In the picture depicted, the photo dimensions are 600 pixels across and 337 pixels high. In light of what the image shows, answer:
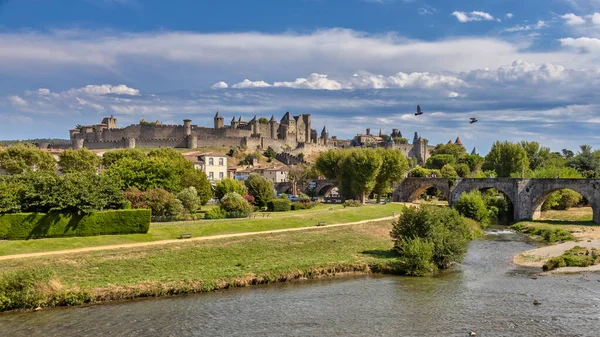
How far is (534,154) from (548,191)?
42716mm

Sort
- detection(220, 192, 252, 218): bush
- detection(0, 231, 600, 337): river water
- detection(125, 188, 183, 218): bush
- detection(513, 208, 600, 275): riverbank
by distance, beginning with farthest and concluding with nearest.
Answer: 1. detection(220, 192, 252, 218): bush
2. detection(125, 188, 183, 218): bush
3. detection(513, 208, 600, 275): riverbank
4. detection(0, 231, 600, 337): river water

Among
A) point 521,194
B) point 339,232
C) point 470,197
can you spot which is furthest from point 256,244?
point 521,194

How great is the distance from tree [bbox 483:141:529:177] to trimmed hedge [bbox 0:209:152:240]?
228 feet

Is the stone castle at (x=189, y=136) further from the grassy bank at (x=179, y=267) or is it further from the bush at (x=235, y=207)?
the grassy bank at (x=179, y=267)

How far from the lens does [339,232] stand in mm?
39719

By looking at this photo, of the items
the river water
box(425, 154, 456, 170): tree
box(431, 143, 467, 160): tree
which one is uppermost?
box(431, 143, 467, 160): tree

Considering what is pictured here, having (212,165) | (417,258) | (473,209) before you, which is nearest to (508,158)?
(473,209)

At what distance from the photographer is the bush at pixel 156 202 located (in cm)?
3984

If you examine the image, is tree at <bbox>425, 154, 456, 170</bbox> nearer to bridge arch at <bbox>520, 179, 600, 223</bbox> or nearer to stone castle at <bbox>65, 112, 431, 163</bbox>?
stone castle at <bbox>65, 112, 431, 163</bbox>

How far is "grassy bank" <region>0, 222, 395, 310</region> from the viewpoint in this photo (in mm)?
22109

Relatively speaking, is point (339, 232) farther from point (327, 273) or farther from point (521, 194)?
point (521, 194)

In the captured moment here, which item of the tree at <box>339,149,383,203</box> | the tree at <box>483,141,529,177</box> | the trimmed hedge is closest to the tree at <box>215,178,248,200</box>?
the tree at <box>339,149,383,203</box>

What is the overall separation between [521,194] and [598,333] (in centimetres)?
4102

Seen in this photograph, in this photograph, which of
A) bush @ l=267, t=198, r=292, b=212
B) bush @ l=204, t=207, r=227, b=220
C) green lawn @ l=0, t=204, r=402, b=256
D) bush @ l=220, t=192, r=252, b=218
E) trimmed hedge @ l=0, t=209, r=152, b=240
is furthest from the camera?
bush @ l=267, t=198, r=292, b=212
